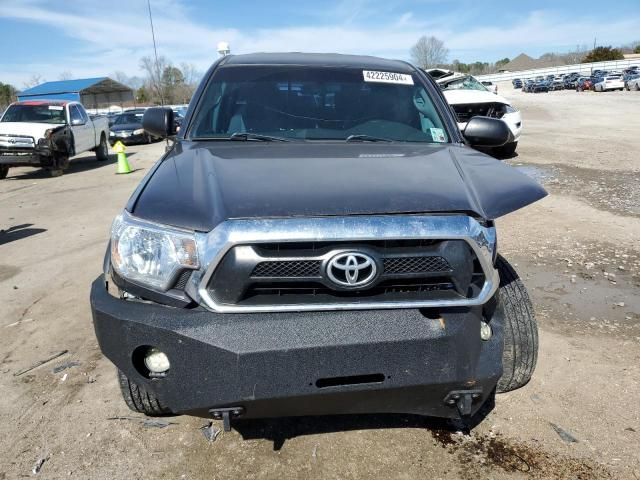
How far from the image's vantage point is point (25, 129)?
1177 cm

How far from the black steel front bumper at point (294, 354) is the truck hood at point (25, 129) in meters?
11.5

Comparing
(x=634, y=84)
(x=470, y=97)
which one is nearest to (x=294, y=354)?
(x=470, y=97)

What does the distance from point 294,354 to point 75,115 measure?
44.9 ft

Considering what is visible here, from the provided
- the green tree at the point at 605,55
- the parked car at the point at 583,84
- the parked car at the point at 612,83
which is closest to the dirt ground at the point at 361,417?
the parked car at the point at 612,83

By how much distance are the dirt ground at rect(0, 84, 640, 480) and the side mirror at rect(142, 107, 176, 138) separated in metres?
1.53

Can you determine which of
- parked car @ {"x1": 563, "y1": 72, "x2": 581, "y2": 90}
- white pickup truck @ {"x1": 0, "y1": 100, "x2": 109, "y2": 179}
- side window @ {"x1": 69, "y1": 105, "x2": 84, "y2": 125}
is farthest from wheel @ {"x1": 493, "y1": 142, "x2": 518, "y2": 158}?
parked car @ {"x1": 563, "y1": 72, "x2": 581, "y2": 90}

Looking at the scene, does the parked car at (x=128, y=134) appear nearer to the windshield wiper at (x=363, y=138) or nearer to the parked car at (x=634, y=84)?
the windshield wiper at (x=363, y=138)

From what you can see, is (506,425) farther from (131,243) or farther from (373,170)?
(131,243)

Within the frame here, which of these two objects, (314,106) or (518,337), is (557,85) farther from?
(518,337)

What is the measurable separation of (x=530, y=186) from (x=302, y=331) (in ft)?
4.02

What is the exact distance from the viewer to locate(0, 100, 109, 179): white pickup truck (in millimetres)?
11484

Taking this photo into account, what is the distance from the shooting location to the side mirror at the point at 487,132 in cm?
338

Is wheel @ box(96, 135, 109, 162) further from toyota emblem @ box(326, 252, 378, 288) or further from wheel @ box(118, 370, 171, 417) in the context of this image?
toyota emblem @ box(326, 252, 378, 288)

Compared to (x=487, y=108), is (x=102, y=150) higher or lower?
lower
